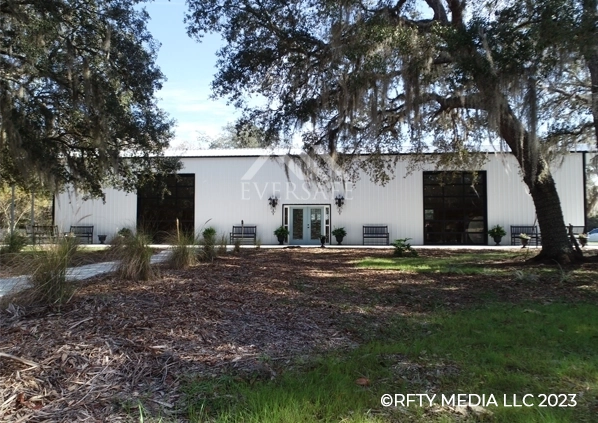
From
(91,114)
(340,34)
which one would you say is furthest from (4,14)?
(340,34)

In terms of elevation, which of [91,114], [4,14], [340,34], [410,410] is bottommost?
[410,410]

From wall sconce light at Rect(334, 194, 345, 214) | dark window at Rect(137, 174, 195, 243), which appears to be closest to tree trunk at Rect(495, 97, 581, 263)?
wall sconce light at Rect(334, 194, 345, 214)

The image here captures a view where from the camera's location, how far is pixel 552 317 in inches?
210

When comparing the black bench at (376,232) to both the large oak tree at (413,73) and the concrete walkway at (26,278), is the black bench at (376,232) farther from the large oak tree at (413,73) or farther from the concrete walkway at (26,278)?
the concrete walkway at (26,278)

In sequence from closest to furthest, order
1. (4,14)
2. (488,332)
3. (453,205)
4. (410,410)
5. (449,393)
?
(410,410) < (449,393) < (488,332) < (4,14) < (453,205)

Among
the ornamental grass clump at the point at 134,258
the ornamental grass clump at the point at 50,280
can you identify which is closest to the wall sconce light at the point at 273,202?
the ornamental grass clump at the point at 134,258

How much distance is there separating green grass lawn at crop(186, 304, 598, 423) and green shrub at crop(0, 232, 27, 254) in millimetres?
10404

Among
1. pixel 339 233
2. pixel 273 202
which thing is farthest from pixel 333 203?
pixel 273 202

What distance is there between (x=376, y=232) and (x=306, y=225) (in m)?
4.14

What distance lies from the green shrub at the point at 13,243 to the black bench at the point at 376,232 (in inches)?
667

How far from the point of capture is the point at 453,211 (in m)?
24.4

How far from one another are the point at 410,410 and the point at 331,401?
0.52 m

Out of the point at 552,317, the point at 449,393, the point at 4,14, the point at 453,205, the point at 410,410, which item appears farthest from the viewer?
the point at 453,205

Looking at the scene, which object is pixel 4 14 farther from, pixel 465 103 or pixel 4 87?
pixel 465 103
